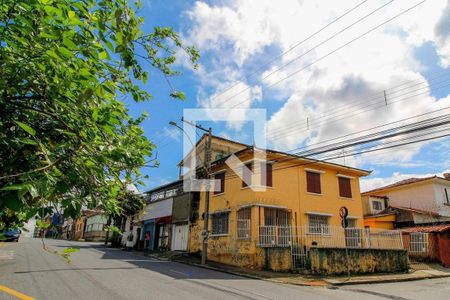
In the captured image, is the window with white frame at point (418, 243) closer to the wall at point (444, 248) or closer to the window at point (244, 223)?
the wall at point (444, 248)

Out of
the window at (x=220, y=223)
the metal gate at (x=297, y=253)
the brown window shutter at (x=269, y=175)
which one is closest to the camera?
the metal gate at (x=297, y=253)

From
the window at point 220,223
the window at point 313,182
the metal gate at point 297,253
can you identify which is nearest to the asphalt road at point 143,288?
the metal gate at point 297,253

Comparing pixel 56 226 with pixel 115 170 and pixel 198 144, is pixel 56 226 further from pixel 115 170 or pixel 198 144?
pixel 198 144

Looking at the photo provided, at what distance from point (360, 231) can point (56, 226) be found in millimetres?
17994

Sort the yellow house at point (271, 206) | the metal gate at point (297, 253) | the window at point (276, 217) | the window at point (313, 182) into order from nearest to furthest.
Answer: the metal gate at point (297, 253) → the yellow house at point (271, 206) → the window at point (276, 217) → the window at point (313, 182)

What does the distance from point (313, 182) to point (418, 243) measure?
7.86 m

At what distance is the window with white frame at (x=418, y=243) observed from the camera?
21.3 metres

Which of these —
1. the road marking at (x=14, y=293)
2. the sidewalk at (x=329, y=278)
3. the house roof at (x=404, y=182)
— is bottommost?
the road marking at (x=14, y=293)

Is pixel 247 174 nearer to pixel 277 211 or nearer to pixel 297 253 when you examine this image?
pixel 277 211

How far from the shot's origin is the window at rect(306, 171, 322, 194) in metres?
22.8

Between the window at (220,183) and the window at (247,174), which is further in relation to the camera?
the window at (220,183)

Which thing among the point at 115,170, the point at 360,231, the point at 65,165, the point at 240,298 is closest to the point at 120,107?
the point at 115,170

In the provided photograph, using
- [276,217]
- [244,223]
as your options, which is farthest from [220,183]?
[276,217]

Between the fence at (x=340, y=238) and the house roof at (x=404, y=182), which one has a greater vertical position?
the house roof at (x=404, y=182)
